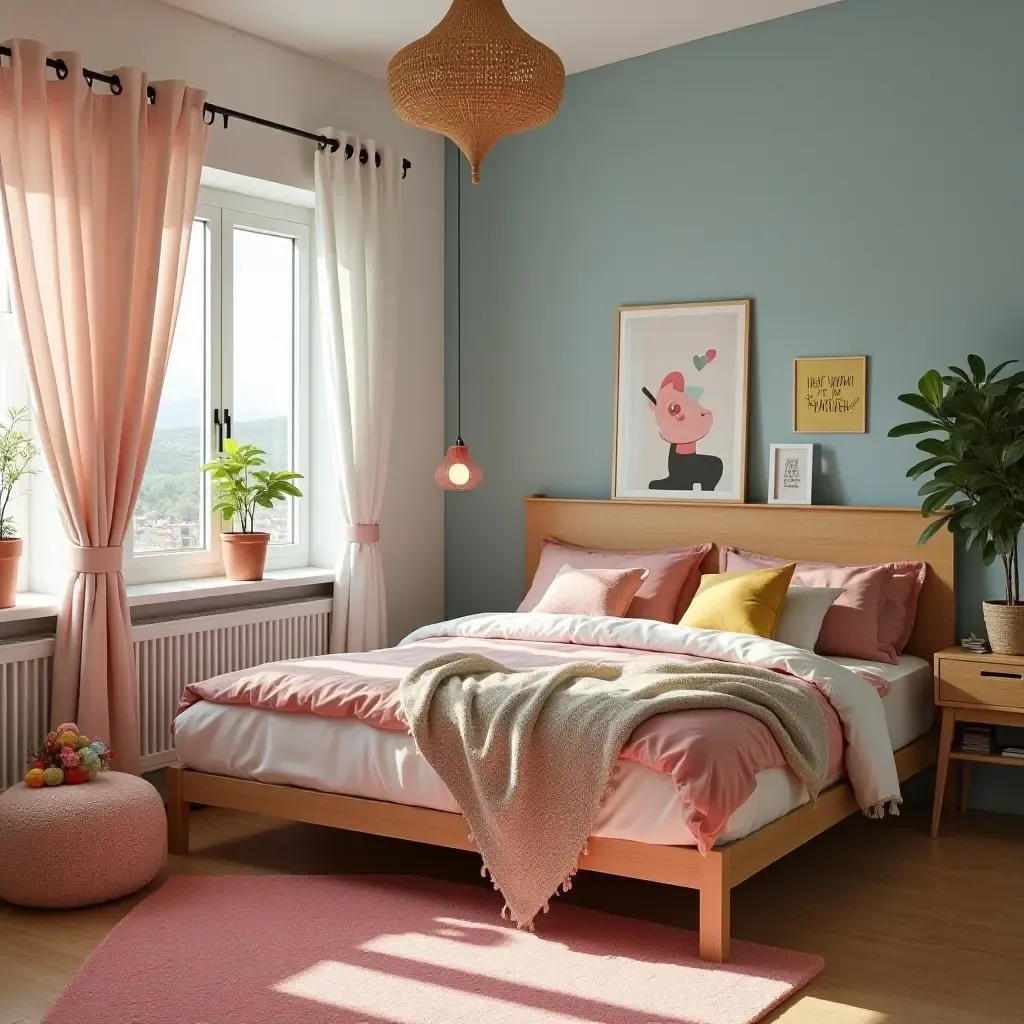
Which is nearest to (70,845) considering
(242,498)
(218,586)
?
(218,586)

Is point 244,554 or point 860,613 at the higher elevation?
point 244,554

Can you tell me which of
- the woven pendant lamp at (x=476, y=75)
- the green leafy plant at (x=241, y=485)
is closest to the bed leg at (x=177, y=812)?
the green leafy plant at (x=241, y=485)

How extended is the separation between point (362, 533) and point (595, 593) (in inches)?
41.6

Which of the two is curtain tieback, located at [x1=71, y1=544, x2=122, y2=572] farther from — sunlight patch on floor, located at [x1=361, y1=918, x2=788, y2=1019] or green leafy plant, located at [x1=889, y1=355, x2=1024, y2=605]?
Result: green leafy plant, located at [x1=889, y1=355, x2=1024, y2=605]

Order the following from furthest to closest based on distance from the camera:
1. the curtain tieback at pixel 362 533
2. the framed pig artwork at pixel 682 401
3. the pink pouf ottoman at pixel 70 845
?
1. the curtain tieback at pixel 362 533
2. the framed pig artwork at pixel 682 401
3. the pink pouf ottoman at pixel 70 845

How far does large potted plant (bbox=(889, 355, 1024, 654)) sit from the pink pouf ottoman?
9.08 feet

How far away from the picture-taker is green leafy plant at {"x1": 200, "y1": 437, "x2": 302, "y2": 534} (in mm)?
4887

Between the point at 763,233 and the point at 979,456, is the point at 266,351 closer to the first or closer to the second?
the point at 763,233

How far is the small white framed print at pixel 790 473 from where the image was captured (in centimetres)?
499

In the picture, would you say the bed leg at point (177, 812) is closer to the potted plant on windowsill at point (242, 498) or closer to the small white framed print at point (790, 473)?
the potted plant on windowsill at point (242, 498)

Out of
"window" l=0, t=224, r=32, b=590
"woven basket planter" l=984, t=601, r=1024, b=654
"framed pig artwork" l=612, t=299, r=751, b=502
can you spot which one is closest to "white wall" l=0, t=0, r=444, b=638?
"window" l=0, t=224, r=32, b=590

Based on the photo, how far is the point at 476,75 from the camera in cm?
317

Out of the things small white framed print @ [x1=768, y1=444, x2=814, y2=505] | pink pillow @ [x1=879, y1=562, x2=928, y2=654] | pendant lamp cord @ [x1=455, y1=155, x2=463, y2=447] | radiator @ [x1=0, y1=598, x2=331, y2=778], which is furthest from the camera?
pendant lamp cord @ [x1=455, y1=155, x2=463, y2=447]

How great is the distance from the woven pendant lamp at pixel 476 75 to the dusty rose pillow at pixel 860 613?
7.07 ft
